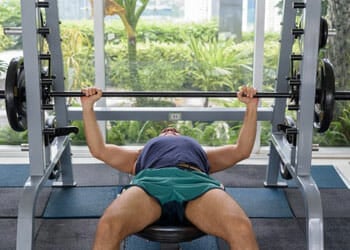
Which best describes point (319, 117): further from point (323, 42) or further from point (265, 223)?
point (265, 223)

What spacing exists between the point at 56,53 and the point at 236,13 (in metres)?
1.61

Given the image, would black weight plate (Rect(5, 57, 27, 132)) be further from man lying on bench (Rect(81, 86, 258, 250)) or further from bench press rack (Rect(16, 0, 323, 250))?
man lying on bench (Rect(81, 86, 258, 250))

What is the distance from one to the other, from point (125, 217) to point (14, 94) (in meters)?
0.89

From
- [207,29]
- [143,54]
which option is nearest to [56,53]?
[143,54]

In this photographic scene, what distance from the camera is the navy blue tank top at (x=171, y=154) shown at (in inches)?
96.7

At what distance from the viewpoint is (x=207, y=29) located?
4.09 metres

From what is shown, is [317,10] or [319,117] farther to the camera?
[319,117]

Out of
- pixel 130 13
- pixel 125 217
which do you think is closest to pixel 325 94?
pixel 125 217

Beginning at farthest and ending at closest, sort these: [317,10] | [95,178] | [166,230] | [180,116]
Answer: [95,178] < [180,116] < [317,10] < [166,230]

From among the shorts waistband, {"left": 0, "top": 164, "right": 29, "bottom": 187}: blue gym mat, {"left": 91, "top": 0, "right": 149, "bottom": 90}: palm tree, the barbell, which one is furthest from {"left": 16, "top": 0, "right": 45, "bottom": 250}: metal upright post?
{"left": 91, "top": 0, "right": 149, "bottom": 90}: palm tree

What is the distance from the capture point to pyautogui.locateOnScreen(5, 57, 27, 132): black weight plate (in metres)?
2.48

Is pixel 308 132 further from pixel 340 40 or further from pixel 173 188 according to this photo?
pixel 340 40

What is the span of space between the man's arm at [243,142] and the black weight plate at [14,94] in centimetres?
100

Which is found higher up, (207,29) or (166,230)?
(207,29)
